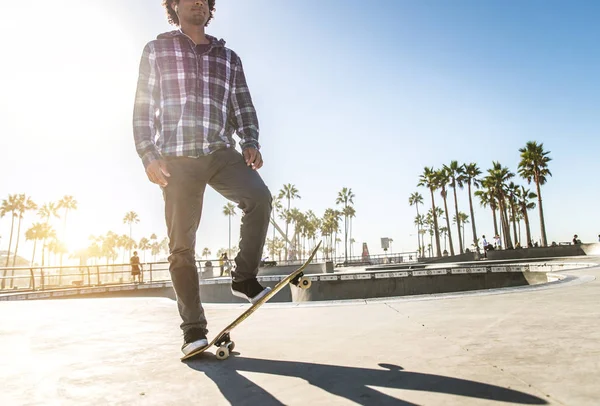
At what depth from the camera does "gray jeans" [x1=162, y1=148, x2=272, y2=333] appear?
2400 millimetres

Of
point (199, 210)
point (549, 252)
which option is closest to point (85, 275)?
point (199, 210)

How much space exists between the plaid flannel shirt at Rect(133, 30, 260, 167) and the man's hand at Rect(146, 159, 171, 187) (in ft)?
0.15

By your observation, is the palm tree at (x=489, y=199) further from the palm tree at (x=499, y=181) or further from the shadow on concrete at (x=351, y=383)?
the shadow on concrete at (x=351, y=383)

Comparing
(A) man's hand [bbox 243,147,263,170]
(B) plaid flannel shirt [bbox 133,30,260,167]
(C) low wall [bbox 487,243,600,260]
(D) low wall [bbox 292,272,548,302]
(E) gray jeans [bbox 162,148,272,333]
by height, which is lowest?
(D) low wall [bbox 292,272,548,302]

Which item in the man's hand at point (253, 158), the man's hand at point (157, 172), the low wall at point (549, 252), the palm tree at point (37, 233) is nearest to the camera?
the man's hand at point (157, 172)

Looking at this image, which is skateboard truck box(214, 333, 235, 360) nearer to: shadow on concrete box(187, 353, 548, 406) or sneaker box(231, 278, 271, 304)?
shadow on concrete box(187, 353, 548, 406)

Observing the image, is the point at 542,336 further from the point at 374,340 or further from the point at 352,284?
the point at 352,284

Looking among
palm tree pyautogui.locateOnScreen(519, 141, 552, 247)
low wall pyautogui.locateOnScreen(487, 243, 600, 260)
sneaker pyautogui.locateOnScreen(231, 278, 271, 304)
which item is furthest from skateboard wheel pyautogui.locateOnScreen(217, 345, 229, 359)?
palm tree pyautogui.locateOnScreen(519, 141, 552, 247)

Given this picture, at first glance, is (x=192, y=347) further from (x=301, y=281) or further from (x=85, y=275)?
(x=85, y=275)

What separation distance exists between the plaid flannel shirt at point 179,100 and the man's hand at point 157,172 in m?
0.04

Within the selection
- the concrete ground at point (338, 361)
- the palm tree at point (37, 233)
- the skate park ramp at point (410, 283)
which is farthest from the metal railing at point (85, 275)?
the palm tree at point (37, 233)

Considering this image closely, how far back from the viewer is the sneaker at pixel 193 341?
207 cm

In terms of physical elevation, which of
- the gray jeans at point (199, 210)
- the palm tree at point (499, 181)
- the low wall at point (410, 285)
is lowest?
the low wall at point (410, 285)

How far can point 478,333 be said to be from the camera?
2164 mm
